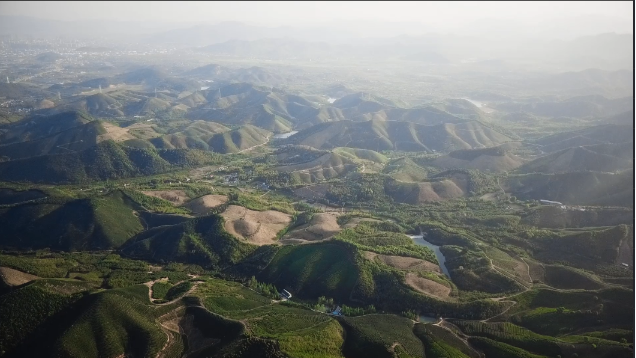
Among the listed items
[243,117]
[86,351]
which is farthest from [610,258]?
[243,117]

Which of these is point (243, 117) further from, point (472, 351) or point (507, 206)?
point (472, 351)

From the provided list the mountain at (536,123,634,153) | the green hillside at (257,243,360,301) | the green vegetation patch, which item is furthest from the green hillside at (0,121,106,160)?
the mountain at (536,123,634,153)

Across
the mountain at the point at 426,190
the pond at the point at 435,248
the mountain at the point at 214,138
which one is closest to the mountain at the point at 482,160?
the mountain at the point at 426,190

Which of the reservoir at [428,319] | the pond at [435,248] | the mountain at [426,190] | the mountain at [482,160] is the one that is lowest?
the reservoir at [428,319]

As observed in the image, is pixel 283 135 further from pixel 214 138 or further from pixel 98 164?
pixel 98 164

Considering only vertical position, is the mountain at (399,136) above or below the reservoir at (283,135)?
above

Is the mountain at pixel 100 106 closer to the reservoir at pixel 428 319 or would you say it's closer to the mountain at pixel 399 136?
the mountain at pixel 399 136
